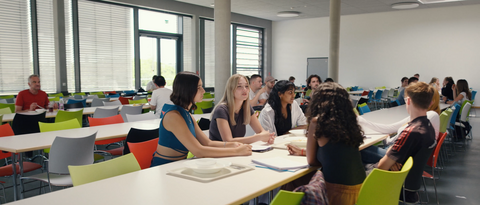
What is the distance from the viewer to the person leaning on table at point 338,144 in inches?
80.1

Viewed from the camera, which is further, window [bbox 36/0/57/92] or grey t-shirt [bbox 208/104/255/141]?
window [bbox 36/0/57/92]

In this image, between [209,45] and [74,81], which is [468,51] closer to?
[209,45]

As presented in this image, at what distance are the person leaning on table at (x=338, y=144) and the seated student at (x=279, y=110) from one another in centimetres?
160

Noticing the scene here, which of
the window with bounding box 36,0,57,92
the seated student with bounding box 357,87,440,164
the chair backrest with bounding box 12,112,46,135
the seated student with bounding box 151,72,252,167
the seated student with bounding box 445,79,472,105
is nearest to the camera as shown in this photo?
the seated student with bounding box 151,72,252,167

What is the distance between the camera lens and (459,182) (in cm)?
426

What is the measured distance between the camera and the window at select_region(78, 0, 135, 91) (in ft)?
34.4

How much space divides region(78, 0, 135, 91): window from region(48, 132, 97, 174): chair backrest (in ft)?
27.2

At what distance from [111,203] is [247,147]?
45.2 inches

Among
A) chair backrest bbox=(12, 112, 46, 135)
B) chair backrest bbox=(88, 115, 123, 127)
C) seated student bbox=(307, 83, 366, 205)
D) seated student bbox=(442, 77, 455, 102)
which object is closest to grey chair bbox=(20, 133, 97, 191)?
chair backrest bbox=(88, 115, 123, 127)

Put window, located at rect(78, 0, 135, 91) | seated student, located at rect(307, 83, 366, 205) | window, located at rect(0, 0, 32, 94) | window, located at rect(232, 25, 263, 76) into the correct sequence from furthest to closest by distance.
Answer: window, located at rect(232, 25, 263, 76), window, located at rect(78, 0, 135, 91), window, located at rect(0, 0, 32, 94), seated student, located at rect(307, 83, 366, 205)

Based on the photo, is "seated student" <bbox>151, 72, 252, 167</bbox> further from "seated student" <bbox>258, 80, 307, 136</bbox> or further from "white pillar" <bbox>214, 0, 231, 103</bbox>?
"white pillar" <bbox>214, 0, 231, 103</bbox>

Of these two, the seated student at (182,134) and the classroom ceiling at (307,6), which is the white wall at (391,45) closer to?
the classroom ceiling at (307,6)

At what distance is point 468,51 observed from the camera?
12.9 meters

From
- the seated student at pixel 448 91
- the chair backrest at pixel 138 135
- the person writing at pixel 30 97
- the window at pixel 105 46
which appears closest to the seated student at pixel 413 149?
the chair backrest at pixel 138 135
